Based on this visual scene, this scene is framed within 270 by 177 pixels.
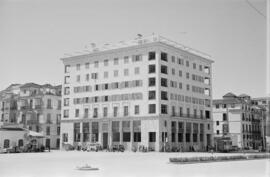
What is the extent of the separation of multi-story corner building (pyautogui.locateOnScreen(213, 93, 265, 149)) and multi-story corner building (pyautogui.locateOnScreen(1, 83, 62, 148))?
20.9 meters

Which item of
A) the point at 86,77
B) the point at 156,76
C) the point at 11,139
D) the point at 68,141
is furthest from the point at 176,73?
the point at 11,139

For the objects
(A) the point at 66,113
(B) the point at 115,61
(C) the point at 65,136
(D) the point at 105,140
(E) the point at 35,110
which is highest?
(B) the point at 115,61

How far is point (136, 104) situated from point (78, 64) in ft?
30.2

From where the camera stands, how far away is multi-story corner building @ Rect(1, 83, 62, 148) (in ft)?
157

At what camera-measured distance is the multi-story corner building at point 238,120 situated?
52.4 metres

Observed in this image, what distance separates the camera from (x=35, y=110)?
4819cm

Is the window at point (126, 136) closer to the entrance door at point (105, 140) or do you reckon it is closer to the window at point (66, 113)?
the entrance door at point (105, 140)

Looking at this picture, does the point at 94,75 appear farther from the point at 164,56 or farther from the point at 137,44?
the point at 164,56

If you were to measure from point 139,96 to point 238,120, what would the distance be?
18627mm

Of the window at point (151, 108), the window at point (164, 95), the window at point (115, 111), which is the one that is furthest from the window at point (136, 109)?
the window at point (164, 95)

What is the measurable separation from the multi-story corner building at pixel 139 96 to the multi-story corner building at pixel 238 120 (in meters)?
8.32

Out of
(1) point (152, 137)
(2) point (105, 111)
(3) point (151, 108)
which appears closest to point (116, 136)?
(2) point (105, 111)

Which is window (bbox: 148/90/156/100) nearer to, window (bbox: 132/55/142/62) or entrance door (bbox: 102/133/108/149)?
window (bbox: 132/55/142/62)

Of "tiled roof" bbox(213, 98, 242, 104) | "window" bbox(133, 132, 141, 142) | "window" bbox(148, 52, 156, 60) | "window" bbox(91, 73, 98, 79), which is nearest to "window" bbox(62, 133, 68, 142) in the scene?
"window" bbox(91, 73, 98, 79)
